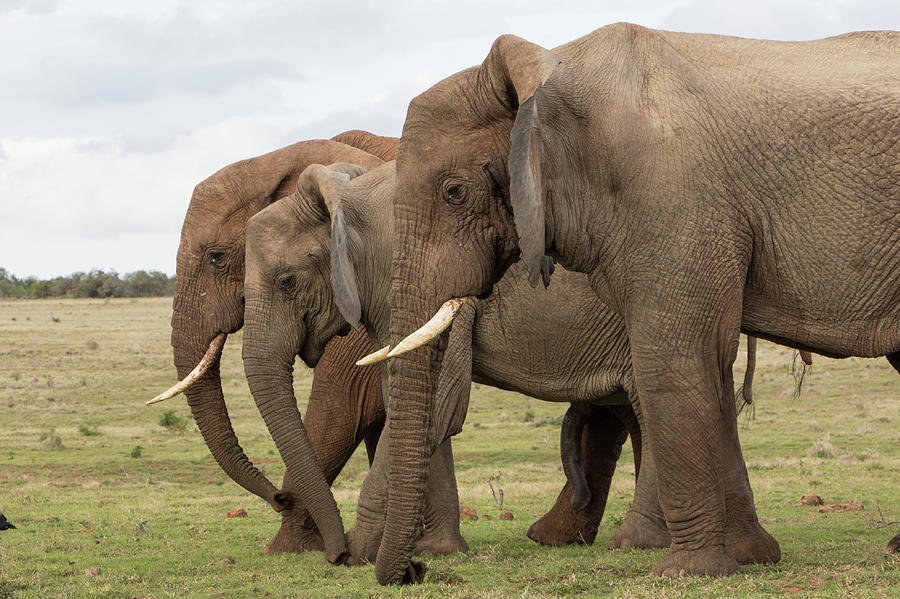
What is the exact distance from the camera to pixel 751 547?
725 cm

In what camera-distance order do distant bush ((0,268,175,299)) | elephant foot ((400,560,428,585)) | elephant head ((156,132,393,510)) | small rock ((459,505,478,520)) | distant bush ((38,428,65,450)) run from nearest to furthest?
elephant foot ((400,560,428,585)), elephant head ((156,132,393,510)), small rock ((459,505,478,520)), distant bush ((38,428,65,450)), distant bush ((0,268,175,299))

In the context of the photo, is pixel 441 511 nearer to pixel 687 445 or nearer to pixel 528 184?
pixel 687 445

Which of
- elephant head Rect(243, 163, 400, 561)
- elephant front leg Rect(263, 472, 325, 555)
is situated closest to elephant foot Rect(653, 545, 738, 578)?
elephant head Rect(243, 163, 400, 561)

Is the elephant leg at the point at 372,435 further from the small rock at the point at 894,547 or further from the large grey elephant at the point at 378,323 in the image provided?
the small rock at the point at 894,547

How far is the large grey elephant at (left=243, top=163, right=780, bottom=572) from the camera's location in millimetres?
8094

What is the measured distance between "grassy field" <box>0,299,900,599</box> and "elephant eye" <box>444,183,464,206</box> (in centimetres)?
200

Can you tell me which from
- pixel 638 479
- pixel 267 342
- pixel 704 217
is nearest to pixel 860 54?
pixel 704 217

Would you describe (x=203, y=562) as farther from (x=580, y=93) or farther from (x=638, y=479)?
(x=580, y=93)

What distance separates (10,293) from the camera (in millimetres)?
82000

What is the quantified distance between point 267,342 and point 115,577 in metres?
1.90

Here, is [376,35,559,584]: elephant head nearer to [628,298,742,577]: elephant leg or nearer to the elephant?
the elephant

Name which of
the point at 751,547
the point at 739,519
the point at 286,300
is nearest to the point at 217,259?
the point at 286,300

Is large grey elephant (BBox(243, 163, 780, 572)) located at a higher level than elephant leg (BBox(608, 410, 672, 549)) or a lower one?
higher

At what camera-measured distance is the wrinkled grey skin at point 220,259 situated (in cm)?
989
